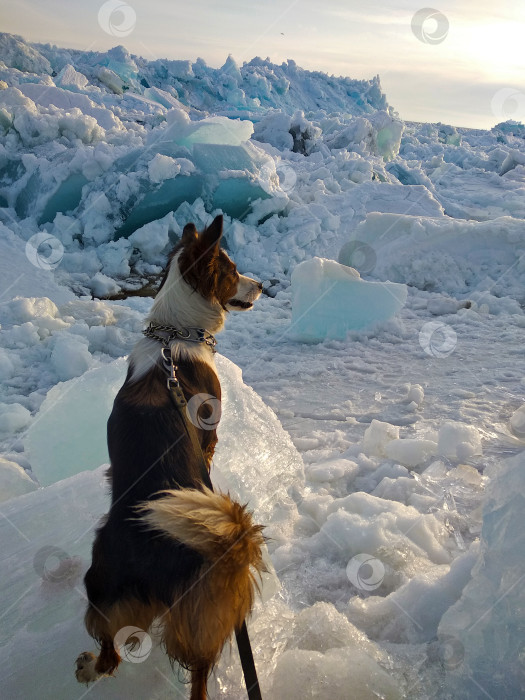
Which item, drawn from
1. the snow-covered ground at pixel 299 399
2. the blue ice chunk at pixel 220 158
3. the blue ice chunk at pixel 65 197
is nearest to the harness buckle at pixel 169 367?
the snow-covered ground at pixel 299 399

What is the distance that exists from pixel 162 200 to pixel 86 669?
8562 millimetres

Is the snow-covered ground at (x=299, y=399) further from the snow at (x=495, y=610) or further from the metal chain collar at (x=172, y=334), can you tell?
the metal chain collar at (x=172, y=334)

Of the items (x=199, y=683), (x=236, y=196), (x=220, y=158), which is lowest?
(x=199, y=683)

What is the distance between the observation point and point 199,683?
1462 millimetres

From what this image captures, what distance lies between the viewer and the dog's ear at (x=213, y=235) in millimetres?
2229

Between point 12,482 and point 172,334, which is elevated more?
point 172,334

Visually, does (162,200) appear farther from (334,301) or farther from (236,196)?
(334,301)

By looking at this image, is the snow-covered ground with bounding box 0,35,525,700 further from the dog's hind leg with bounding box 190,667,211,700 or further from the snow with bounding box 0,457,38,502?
the dog's hind leg with bounding box 190,667,211,700

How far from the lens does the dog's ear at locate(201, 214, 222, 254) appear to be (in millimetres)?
2229

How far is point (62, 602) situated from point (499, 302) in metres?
7.47

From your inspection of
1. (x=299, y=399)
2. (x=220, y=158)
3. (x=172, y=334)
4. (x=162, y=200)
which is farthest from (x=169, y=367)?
(x=220, y=158)

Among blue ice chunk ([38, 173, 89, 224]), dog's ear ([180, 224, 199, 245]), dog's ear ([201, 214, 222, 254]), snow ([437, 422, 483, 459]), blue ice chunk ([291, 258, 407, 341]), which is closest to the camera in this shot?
dog's ear ([201, 214, 222, 254])

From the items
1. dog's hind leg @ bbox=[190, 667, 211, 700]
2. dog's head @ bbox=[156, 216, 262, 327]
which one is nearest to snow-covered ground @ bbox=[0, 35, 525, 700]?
dog's hind leg @ bbox=[190, 667, 211, 700]

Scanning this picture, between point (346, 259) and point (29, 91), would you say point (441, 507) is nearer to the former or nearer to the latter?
point (346, 259)
